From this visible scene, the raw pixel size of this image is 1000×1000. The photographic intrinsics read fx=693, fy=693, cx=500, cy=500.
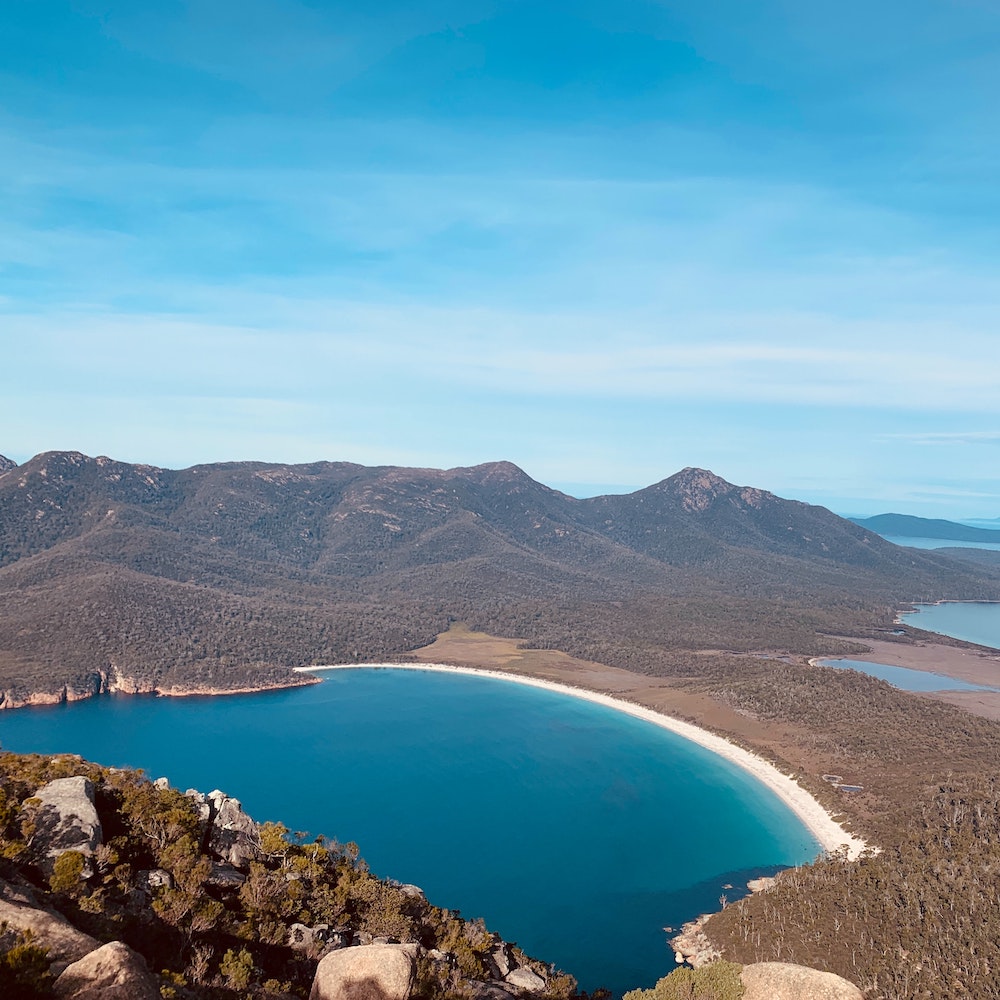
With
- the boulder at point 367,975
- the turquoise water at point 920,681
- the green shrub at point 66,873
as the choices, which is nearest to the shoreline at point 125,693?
the green shrub at point 66,873

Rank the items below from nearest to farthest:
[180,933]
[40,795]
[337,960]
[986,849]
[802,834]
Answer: [337,960], [180,933], [40,795], [986,849], [802,834]

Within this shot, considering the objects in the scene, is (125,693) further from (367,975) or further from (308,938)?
(367,975)

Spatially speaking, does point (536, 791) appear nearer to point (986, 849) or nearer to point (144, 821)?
point (986, 849)

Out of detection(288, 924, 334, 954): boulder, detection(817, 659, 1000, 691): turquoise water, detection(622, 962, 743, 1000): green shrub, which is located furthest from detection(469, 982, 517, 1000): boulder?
detection(817, 659, 1000, 691): turquoise water

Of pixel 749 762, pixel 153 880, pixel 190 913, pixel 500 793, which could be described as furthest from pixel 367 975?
pixel 749 762

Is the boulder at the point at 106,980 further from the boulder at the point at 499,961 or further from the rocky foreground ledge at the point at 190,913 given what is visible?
the boulder at the point at 499,961

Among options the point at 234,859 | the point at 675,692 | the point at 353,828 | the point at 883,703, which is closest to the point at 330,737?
the point at 353,828

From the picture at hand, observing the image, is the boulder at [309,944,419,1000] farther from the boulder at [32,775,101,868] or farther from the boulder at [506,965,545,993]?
the boulder at [506,965,545,993]
